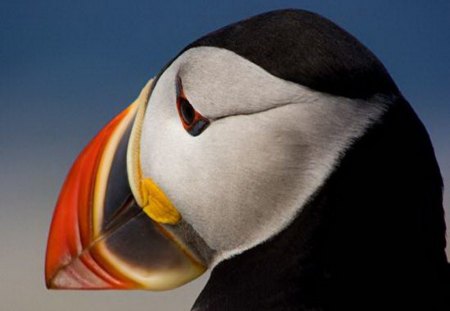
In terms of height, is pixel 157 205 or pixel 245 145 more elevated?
pixel 245 145

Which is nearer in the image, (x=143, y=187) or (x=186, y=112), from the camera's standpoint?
(x=186, y=112)

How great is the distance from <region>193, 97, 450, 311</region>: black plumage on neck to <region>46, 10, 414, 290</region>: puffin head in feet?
0.11

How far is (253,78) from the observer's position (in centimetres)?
168

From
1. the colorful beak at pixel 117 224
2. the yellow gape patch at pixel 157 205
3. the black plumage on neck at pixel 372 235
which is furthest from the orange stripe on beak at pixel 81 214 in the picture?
the black plumage on neck at pixel 372 235

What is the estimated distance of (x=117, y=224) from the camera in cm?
198

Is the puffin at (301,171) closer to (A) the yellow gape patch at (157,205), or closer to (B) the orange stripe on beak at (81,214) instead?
(A) the yellow gape patch at (157,205)

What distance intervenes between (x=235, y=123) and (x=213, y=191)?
15 cm

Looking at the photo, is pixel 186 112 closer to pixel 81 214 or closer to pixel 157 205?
pixel 157 205

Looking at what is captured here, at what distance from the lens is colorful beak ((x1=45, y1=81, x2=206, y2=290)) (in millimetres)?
1968

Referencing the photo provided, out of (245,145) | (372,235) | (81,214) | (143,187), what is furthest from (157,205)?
(372,235)

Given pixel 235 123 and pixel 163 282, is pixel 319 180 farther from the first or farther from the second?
pixel 163 282

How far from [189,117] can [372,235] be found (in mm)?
425

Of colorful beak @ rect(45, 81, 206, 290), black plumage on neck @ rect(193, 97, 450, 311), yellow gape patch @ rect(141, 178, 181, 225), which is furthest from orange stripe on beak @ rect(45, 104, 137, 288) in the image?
black plumage on neck @ rect(193, 97, 450, 311)

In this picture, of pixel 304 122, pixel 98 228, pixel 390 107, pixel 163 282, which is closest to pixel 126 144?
pixel 98 228
